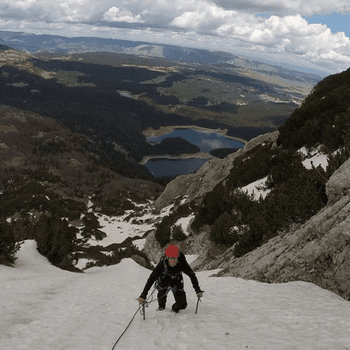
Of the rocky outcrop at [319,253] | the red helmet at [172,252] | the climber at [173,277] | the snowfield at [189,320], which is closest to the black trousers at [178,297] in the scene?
the climber at [173,277]

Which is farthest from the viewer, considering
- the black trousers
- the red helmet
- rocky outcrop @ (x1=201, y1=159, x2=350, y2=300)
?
rocky outcrop @ (x1=201, y1=159, x2=350, y2=300)

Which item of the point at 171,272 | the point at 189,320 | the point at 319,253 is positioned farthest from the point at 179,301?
the point at 319,253

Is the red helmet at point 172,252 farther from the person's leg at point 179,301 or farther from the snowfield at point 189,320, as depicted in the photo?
the snowfield at point 189,320

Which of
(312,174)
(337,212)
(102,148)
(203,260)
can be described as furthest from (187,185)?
(102,148)

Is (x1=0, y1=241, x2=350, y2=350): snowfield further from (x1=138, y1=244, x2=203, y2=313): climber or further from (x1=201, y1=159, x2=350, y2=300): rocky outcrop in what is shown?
(x1=138, y1=244, x2=203, y2=313): climber

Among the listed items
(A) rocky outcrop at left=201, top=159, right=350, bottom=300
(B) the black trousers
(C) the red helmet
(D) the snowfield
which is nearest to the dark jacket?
(B) the black trousers

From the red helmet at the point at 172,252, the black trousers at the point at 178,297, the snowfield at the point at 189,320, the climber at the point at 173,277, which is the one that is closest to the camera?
the snowfield at the point at 189,320
